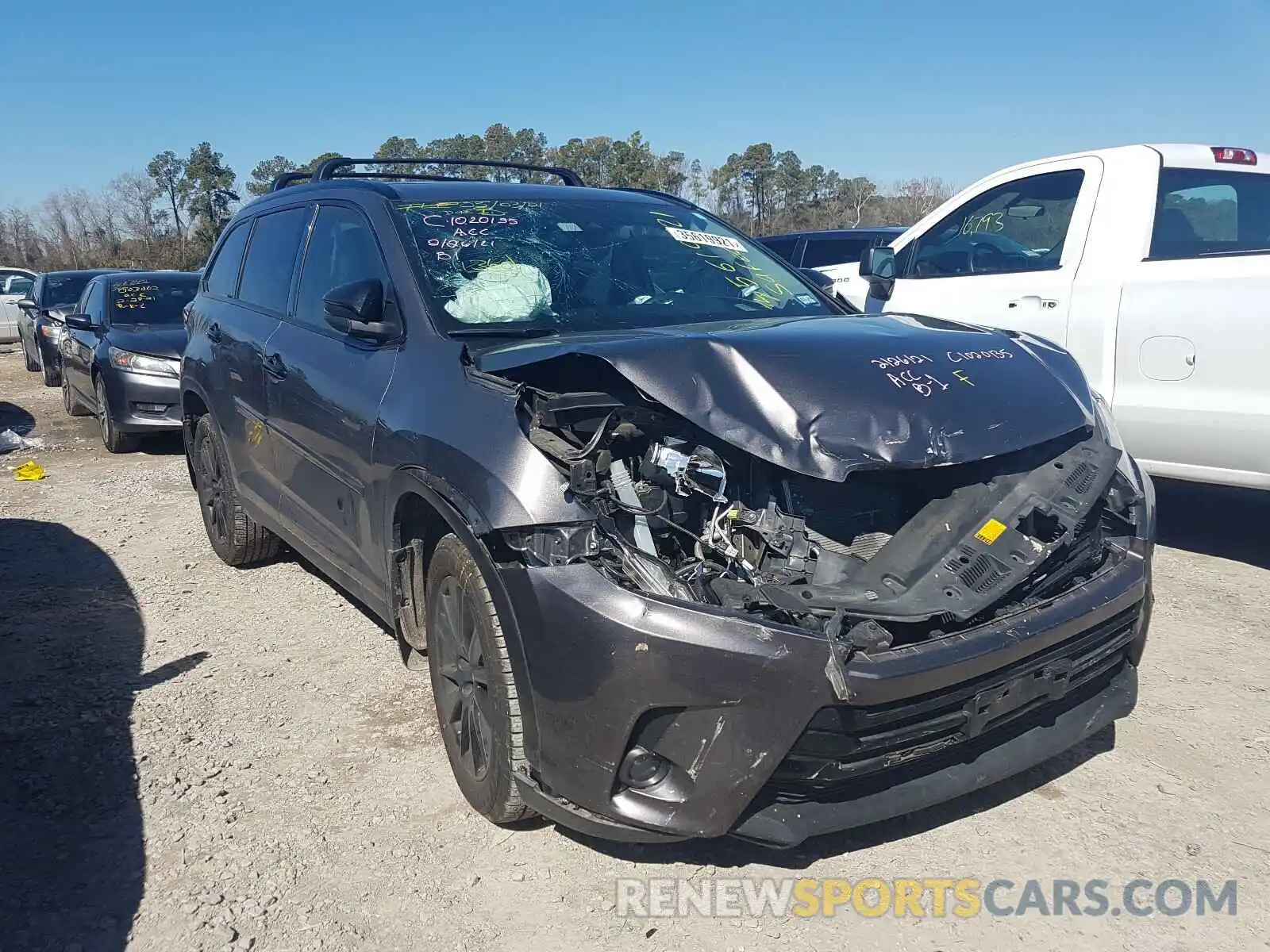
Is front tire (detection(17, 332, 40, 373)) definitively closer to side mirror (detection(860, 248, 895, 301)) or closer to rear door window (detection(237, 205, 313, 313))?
rear door window (detection(237, 205, 313, 313))

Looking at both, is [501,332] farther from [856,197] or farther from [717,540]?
[856,197]

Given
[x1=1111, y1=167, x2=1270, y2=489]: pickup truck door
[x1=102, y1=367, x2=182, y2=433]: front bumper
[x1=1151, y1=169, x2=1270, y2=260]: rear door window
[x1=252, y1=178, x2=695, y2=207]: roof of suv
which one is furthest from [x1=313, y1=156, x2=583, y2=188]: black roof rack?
[x1=102, y1=367, x2=182, y2=433]: front bumper

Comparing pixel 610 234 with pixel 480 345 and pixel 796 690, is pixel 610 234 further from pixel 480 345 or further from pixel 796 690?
pixel 796 690

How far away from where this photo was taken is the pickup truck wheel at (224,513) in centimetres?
544

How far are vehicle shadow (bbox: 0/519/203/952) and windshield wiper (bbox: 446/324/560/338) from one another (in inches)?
71.0

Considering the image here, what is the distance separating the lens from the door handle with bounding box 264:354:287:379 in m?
4.27

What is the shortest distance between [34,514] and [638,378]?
19.7 ft

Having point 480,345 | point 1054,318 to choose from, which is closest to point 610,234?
point 480,345

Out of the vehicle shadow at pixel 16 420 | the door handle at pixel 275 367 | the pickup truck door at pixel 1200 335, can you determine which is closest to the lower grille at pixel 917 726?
the pickup truck door at pixel 1200 335

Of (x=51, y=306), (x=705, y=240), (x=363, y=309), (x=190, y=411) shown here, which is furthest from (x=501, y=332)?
(x=51, y=306)

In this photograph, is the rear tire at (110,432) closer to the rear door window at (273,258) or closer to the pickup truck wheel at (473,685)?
the rear door window at (273,258)

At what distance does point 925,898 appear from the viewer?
2738 mm

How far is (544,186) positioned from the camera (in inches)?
175

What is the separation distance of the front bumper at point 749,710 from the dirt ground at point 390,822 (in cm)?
33
